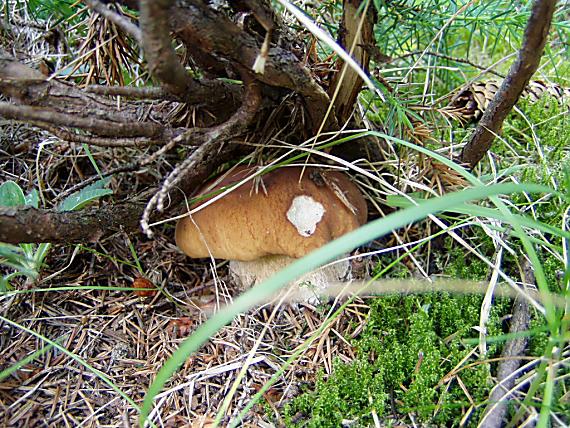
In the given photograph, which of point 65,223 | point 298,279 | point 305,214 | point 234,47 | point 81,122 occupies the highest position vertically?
point 234,47

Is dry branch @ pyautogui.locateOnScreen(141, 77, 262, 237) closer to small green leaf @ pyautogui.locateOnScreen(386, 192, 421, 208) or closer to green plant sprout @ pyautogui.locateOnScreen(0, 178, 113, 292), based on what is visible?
green plant sprout @ pyautogui.locateOnScreen(0, 178, 113, 292)

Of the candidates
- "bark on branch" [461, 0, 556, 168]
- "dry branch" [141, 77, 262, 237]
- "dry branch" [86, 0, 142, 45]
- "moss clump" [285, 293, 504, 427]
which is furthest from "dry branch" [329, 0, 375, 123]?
"moss clump" [285, 293, 504, 427]

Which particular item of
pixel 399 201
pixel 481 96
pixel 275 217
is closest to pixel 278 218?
pixel 275 217

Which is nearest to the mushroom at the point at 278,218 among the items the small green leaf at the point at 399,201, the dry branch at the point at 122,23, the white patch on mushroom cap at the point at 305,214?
the white patch on mushroom cap at the point at 305,214

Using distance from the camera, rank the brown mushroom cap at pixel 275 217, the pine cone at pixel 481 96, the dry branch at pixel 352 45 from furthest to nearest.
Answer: the pine cone at pixel 481 96
the brown mushroom cap at pixel 275 217
the dry branch at pixel 352 45

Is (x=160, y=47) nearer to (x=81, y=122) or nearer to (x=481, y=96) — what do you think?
(x=81, y=122)

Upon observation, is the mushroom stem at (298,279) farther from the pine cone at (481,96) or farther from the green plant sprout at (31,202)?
the pine cone at (481,96)

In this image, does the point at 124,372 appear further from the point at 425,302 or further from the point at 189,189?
the point at 425,302
